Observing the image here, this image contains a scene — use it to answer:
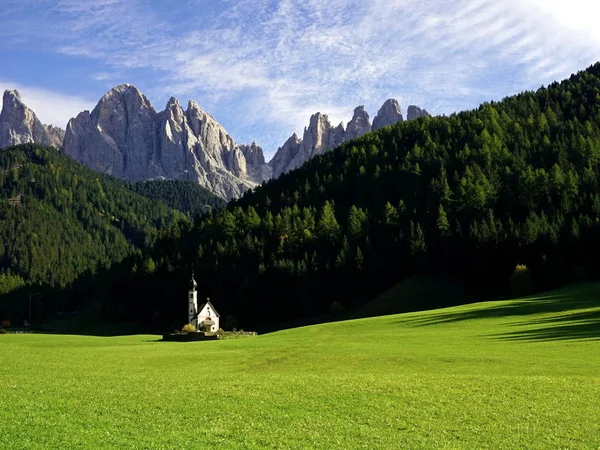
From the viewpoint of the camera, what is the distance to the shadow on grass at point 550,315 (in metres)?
55.5

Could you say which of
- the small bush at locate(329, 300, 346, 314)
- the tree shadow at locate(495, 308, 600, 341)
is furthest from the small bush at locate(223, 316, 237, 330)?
the tree shadow at locate(495, 308, 600, 341)

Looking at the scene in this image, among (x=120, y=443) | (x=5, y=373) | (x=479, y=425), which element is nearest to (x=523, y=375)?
(x=479, y=425)

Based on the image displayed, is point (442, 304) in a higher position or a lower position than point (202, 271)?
lower

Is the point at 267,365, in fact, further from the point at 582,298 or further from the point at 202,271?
the point at 202,271

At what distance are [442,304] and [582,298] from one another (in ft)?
112

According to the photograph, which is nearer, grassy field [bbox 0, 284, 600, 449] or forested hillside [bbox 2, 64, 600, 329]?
grassy field [bbox 0, 284, 600, 449]

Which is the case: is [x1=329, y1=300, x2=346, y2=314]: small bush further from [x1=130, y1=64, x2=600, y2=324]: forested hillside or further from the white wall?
the white wall

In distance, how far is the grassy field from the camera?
21.1 metres

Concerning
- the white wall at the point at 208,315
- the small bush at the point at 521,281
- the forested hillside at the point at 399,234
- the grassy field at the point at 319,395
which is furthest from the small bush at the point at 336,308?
the grassy field at the point at 319,395

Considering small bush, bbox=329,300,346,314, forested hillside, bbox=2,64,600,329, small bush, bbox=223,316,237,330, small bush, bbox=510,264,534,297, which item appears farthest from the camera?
small bush, bbox=223,316,237,330

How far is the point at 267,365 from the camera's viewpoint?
145ft

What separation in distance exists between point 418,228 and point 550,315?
63.0 m

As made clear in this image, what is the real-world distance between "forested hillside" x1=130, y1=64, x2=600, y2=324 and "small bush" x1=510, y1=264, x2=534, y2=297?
2.49 metres

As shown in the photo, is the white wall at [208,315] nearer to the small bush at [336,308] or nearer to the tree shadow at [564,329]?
the small bush at [336,308]
